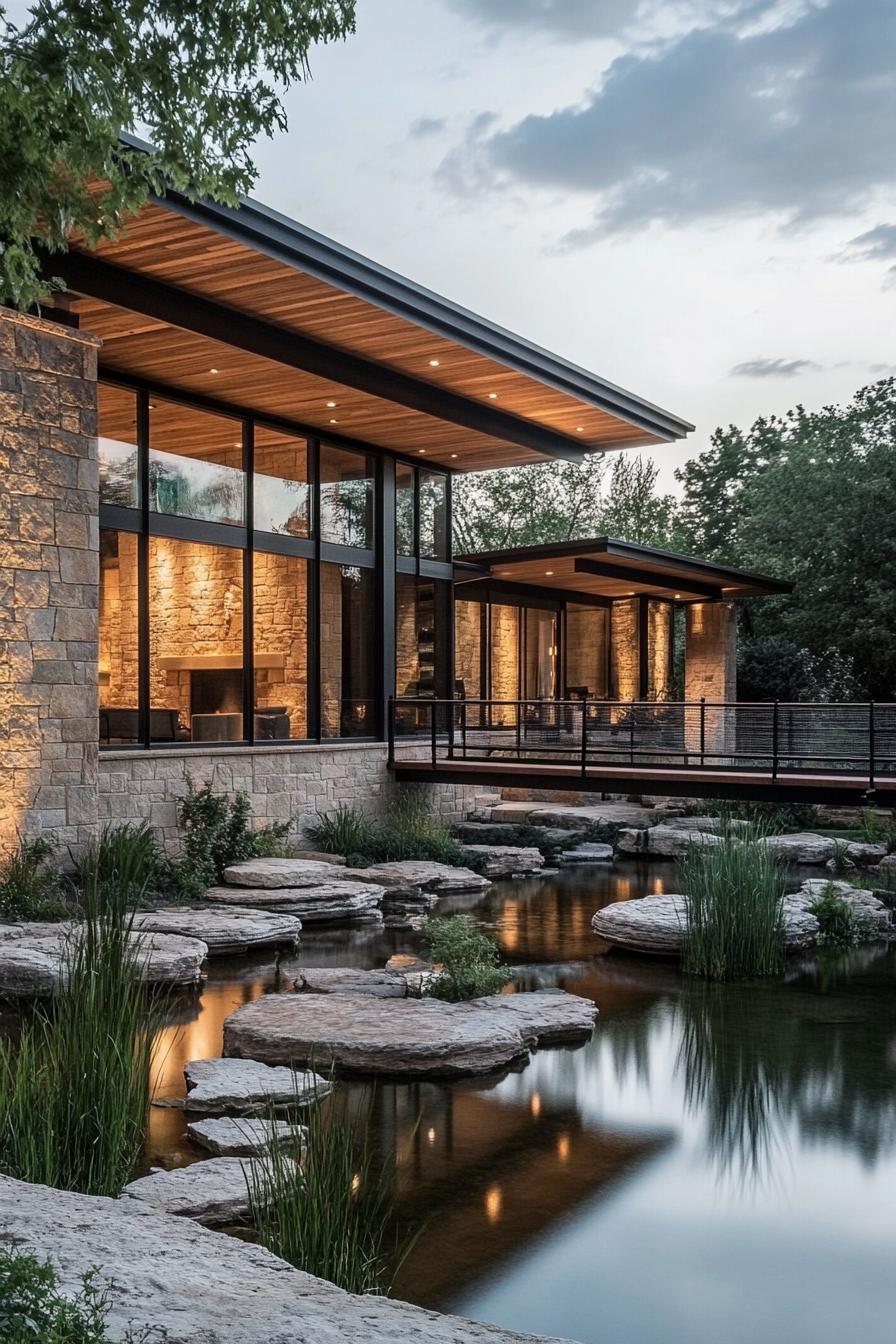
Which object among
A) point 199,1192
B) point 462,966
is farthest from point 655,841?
point 199,1192

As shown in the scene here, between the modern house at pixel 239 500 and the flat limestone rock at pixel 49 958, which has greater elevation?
the modern house at pixel 239 500

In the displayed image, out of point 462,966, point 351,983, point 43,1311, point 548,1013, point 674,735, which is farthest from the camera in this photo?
point 674,735

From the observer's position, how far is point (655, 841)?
15398mm

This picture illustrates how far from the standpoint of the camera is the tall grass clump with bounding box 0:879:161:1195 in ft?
13.0

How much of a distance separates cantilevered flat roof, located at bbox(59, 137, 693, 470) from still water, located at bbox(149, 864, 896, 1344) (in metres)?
5.95

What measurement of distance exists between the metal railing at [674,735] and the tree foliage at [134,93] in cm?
849

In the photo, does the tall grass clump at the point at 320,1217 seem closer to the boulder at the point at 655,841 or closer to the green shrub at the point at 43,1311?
the green shrub at the point at 43,1311

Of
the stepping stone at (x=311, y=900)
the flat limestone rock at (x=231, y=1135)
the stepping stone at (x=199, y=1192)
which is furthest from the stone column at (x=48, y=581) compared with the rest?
the stepping stone at (x=199, y=1192)

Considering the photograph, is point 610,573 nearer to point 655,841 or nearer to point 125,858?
point 655,841

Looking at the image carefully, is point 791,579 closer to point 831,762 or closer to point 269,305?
point 831,762

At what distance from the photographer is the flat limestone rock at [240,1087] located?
5.36 meters

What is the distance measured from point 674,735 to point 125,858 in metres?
6.91

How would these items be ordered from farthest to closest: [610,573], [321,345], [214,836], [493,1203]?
1. [610,573]
2. [321,345]
3. [214,836]
4. [493,1203]

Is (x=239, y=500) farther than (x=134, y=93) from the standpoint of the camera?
Yes
